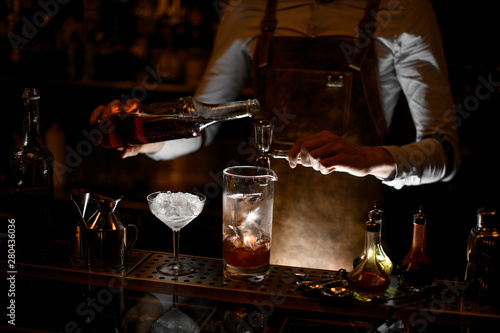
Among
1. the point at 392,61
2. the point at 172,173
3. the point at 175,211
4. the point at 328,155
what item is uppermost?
the point at 392,61

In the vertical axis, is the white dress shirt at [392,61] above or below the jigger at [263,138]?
above

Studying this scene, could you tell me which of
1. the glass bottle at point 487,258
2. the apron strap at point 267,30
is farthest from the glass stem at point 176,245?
the apron strap at point 267,30

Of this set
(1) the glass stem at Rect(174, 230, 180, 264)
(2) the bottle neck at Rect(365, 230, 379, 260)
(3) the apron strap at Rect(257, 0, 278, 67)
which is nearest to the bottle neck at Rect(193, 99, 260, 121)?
(1) the glass stem at Rect(174, 230, 180, 264)

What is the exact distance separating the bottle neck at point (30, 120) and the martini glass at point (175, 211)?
14.4 inches

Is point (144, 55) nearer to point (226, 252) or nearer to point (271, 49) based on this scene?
point (271, 49)

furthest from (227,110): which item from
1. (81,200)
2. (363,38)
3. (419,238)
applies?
(363,38)

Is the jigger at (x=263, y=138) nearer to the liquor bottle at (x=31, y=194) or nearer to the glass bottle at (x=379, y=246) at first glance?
the glass bottle at (x=379, y=246)

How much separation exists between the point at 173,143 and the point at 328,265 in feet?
2.64

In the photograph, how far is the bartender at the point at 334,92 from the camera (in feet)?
5.99

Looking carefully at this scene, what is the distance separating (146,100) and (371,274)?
7.28 feet

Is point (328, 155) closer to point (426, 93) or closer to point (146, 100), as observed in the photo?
point (426, 93)

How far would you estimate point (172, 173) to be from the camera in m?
3.23

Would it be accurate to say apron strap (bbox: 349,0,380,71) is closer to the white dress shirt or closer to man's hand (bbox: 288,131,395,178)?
the white dress shirt

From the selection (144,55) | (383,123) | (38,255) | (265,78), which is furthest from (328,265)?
(144,55)
